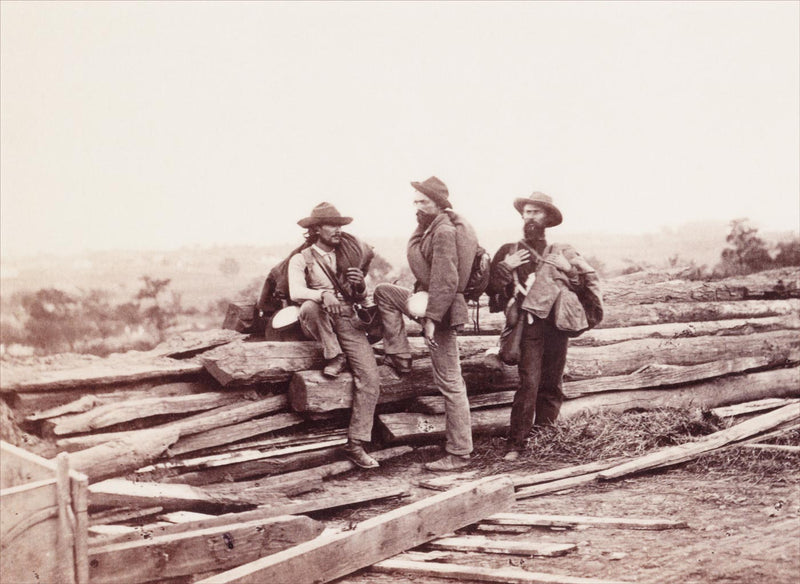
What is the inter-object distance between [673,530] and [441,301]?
7.94ft

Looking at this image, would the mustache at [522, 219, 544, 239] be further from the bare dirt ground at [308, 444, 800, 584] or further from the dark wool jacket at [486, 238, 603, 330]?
the bare dirt ground at [308, 444, 800, 584]

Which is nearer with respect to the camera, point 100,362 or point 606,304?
point 100,362

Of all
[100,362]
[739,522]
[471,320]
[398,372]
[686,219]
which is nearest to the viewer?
[739,522]

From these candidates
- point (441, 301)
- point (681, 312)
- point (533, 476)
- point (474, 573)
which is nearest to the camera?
point (474, 573)

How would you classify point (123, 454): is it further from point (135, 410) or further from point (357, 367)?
point (357, 367)

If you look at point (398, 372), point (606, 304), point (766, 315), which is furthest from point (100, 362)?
point (766, 315)

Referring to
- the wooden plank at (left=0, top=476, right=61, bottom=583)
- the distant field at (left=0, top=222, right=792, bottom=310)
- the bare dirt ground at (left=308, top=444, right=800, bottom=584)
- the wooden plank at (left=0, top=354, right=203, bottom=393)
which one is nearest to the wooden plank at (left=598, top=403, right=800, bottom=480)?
the bare dirt ground at (left=308, top=444, right=800, bottom=584)

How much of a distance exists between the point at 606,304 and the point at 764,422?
7.16 feet

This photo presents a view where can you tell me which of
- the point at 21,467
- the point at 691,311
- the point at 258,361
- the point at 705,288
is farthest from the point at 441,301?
the point at 705,288

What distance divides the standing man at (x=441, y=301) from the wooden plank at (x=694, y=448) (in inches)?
49.0

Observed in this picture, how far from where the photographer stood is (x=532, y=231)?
23.3 feet

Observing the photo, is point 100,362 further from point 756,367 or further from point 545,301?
point 756,367

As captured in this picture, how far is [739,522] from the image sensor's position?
16.7ft

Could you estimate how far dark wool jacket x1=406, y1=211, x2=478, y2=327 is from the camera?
21.3 ft
